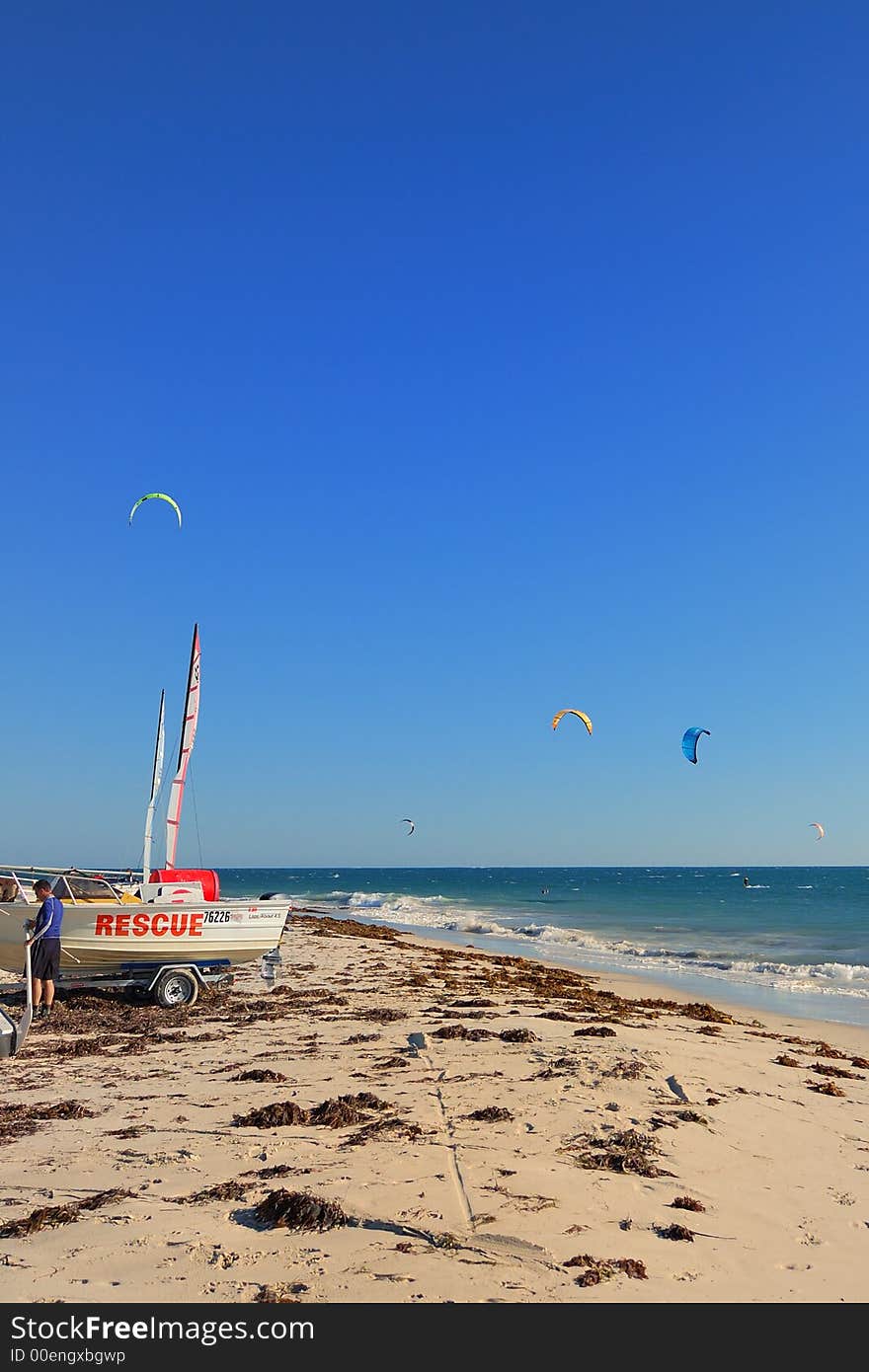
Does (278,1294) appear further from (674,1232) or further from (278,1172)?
(674,1232)

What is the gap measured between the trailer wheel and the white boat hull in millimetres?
247

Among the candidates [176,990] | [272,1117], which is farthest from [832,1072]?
[176,990]

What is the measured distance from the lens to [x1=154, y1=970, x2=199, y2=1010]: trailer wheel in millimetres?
13430

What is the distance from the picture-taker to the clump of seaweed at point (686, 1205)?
5773mm

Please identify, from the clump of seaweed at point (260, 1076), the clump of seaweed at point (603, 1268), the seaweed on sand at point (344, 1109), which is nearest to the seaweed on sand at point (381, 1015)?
the clump of seaweed at point (260, 1076)

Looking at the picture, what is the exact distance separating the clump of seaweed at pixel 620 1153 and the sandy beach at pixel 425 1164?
28 mm

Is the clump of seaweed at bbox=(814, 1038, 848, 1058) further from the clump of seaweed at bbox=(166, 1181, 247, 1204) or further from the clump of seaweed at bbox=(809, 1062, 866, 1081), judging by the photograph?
the clump of seaweed at bbox=(166, 1181, 247, 1204)

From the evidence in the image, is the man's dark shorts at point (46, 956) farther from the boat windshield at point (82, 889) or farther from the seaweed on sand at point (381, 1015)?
the seaweed on sand at point (381, 1015)

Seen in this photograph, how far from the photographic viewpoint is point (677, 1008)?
1639 centimetres

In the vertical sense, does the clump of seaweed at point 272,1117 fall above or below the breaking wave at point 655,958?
above

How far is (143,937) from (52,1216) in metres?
8.51

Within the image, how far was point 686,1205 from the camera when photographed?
5797 millimetres

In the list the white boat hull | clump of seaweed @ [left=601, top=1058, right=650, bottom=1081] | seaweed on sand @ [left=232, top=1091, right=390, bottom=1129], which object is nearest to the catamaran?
the white boat hull
